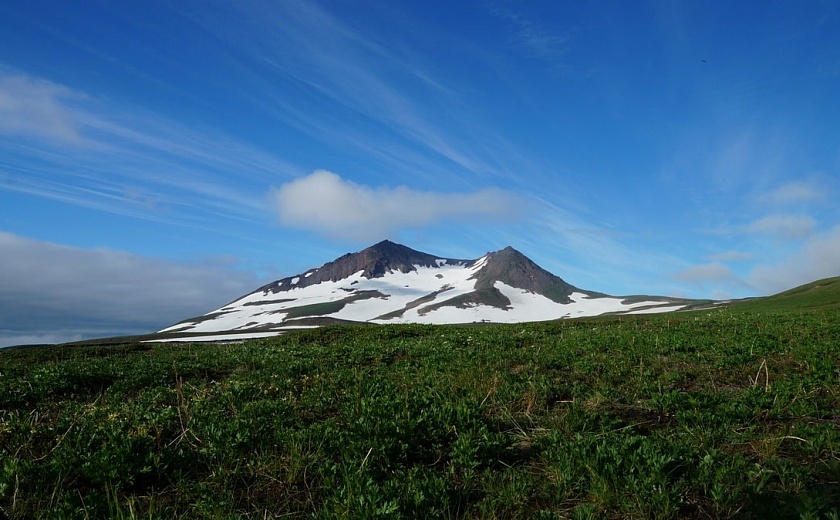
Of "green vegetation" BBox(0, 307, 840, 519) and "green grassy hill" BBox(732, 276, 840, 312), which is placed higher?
"green grassy hill" BBox(732, 276, 840, 312)

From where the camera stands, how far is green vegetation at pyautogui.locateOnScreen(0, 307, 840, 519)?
6207 mm

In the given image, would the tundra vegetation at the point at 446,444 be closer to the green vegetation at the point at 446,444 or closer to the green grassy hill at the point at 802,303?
the green vegetation at the point at 446,444

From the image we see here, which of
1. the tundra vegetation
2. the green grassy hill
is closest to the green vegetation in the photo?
the tundra vegetation

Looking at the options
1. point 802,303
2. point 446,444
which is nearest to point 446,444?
point 446,444

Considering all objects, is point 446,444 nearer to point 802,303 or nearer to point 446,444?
point 446,444

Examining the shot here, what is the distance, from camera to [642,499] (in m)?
5.98

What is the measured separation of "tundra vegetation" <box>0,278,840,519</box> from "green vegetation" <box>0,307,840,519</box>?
0.03 m

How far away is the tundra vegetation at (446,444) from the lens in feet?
20.4

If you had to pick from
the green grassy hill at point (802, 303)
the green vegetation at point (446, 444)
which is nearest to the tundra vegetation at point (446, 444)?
the green vegetation at point (446, 444)

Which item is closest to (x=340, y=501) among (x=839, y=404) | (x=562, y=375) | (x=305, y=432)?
(x=305, y=432)

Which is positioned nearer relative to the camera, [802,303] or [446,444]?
[446,444]

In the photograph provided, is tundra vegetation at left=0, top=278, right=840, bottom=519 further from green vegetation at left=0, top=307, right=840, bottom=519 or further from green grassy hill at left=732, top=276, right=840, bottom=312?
green grassy hill at left=732, top=276, right=840, bottom=312

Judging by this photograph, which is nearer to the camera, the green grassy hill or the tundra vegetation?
the tundra vegetation

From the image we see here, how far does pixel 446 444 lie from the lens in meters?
8.26
